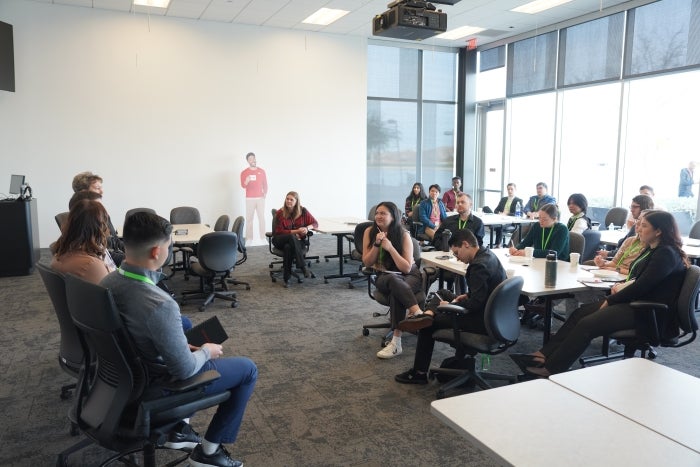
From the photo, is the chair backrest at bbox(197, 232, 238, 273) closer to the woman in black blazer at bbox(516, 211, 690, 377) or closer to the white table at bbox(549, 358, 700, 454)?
the woman in black blazer at bbox(516, 211, 690, 377)

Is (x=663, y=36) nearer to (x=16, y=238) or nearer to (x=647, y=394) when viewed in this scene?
(x=647, y=394)

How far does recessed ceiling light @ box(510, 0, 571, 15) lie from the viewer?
8992 mm

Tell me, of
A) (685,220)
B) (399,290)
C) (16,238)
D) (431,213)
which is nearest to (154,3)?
(16,238)

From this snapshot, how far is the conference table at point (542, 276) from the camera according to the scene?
12.9 feet

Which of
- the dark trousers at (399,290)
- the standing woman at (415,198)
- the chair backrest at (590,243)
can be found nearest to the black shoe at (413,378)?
the dark trousers at (399,290)

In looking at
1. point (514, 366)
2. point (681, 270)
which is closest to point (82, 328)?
point (514, 366)

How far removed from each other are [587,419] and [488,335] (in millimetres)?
1789

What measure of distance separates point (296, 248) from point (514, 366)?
11.4 feet

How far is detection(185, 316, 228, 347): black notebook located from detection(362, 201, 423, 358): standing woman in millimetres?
1916

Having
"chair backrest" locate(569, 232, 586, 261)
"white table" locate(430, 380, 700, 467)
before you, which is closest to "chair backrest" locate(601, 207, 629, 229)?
"chair backrest" locate(569, 232, 586, 261)

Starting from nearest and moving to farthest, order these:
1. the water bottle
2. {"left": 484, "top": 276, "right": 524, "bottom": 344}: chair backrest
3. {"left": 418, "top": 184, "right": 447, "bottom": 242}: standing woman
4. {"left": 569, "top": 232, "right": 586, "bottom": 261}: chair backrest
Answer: {"left": 484, "top": 276, "right": 524, "bottom": 344}: chair backrest, the water bottle, {"left": 569, "top": 232, "right": 586, "bottom": 261}: chair backrest, {"left": 418, "top": 184, "right": 447, "bottom": 242}: standing woman

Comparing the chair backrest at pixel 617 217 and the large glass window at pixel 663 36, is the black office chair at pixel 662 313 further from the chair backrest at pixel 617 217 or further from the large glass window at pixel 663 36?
the large glass window at pixel 663 36

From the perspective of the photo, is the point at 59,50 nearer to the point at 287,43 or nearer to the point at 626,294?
the point at 287,43

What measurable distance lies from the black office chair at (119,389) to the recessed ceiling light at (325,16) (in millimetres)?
8290
